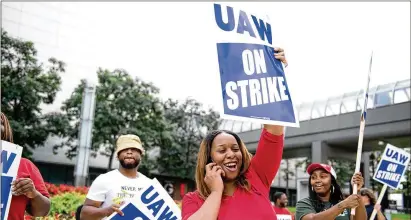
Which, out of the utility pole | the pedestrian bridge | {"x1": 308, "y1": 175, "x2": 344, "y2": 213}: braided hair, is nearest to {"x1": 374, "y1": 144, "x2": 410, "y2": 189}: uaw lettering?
{"x1": 308, "y1": 175, "x2": 344, "y2": 213}: braided hair

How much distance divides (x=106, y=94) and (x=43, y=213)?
842 inches

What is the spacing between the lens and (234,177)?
238cm

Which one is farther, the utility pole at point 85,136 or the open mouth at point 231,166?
the utility pole at point 85,136

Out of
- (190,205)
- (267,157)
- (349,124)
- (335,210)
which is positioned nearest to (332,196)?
(335,210)

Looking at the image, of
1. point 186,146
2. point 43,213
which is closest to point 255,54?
point 43,213

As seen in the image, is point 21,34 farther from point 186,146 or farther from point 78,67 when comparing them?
point 186,146

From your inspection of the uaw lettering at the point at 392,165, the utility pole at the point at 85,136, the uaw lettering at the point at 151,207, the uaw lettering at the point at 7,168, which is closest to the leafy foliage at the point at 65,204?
the uaw lettering at the point at 151,207

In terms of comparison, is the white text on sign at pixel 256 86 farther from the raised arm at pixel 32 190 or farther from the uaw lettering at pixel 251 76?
the raised arm at pixel 32 190

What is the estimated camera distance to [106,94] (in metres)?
23.8

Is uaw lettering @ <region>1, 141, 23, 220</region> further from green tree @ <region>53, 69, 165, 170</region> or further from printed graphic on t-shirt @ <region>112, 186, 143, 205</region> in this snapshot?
green tree @ <region>53, 69, 165, 170</region>

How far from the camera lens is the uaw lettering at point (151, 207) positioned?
372 cm

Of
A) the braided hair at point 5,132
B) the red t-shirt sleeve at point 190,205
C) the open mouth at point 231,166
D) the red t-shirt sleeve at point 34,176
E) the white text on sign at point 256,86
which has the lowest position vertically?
the red t-shirt sleeve at point 190,205

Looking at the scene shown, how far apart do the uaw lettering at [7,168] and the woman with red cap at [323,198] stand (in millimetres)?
2268

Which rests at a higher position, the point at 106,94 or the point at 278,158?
the point at 106,94
